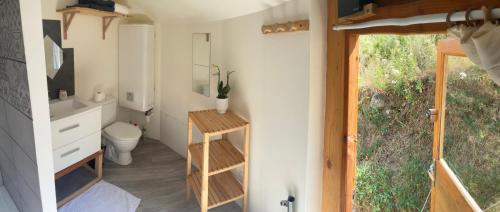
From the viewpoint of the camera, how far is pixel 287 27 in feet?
5.27

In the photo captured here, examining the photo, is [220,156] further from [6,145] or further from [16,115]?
[6,145]

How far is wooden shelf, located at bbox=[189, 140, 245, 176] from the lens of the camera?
6.96ft

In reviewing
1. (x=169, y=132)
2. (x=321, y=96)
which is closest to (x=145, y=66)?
(x=169, y=132)

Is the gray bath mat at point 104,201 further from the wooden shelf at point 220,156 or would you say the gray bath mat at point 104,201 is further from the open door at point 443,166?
the open door at point 443,166

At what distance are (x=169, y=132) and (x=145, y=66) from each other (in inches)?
33.9

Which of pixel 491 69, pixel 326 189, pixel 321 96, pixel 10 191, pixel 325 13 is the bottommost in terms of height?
pixel 10 191

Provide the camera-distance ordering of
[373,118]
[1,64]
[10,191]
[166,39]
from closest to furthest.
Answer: [373,118], [1,64], [10,191], [166,39]

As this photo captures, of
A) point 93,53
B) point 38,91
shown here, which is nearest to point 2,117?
point 38,91

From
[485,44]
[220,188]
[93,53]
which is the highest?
[93,53]

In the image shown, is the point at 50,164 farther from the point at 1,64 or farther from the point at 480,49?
the point at 480,49

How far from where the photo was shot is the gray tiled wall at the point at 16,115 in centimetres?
147

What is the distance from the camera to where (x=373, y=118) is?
148 cm

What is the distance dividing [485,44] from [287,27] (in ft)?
3.50

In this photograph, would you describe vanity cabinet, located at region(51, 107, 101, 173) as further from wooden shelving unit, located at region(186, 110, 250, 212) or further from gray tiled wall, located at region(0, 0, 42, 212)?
wooden shelving unit, located at region(186, 110, 250, 212)
